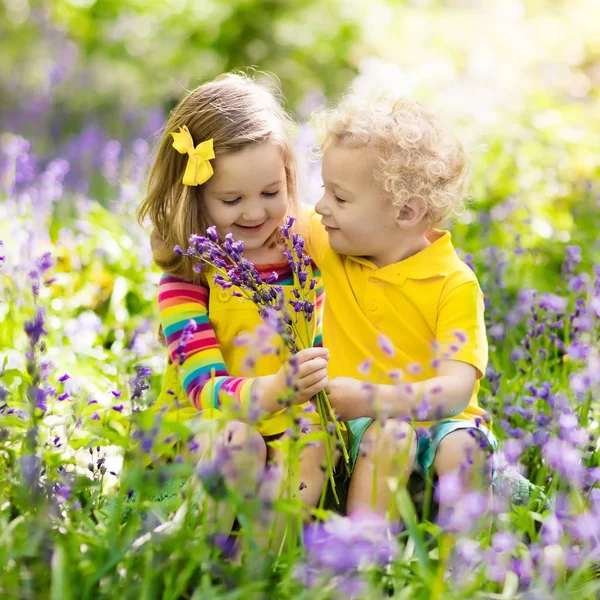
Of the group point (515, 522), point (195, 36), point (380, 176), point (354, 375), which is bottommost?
point (515, 522)

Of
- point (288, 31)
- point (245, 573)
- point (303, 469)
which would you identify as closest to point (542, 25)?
point (288, 31)

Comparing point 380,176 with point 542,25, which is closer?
point 380,176

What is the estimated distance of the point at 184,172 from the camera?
7.93ft

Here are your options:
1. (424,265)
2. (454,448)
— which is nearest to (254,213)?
(424,265)

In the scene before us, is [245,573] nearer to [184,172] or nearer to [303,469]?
[303,469]

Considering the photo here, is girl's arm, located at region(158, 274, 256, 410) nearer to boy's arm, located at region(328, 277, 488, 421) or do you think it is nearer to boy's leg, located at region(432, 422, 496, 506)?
boy's arm, located at region(328, 277, 488, 421)

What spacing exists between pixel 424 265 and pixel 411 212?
158 millimetres

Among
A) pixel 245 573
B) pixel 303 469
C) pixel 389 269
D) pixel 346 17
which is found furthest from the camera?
pixel 346 17

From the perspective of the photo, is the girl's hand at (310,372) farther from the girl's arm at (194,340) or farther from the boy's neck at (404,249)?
the boy's neck at (404,249)

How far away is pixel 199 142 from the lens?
2449 millimetres

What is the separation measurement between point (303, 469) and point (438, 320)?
55 cm

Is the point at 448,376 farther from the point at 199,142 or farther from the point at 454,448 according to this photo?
the point at 199,142

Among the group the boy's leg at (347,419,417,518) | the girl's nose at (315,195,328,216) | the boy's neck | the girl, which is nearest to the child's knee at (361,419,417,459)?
the boy's leg at (347,419,417,518)

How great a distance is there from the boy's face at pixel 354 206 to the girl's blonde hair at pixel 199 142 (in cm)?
20
